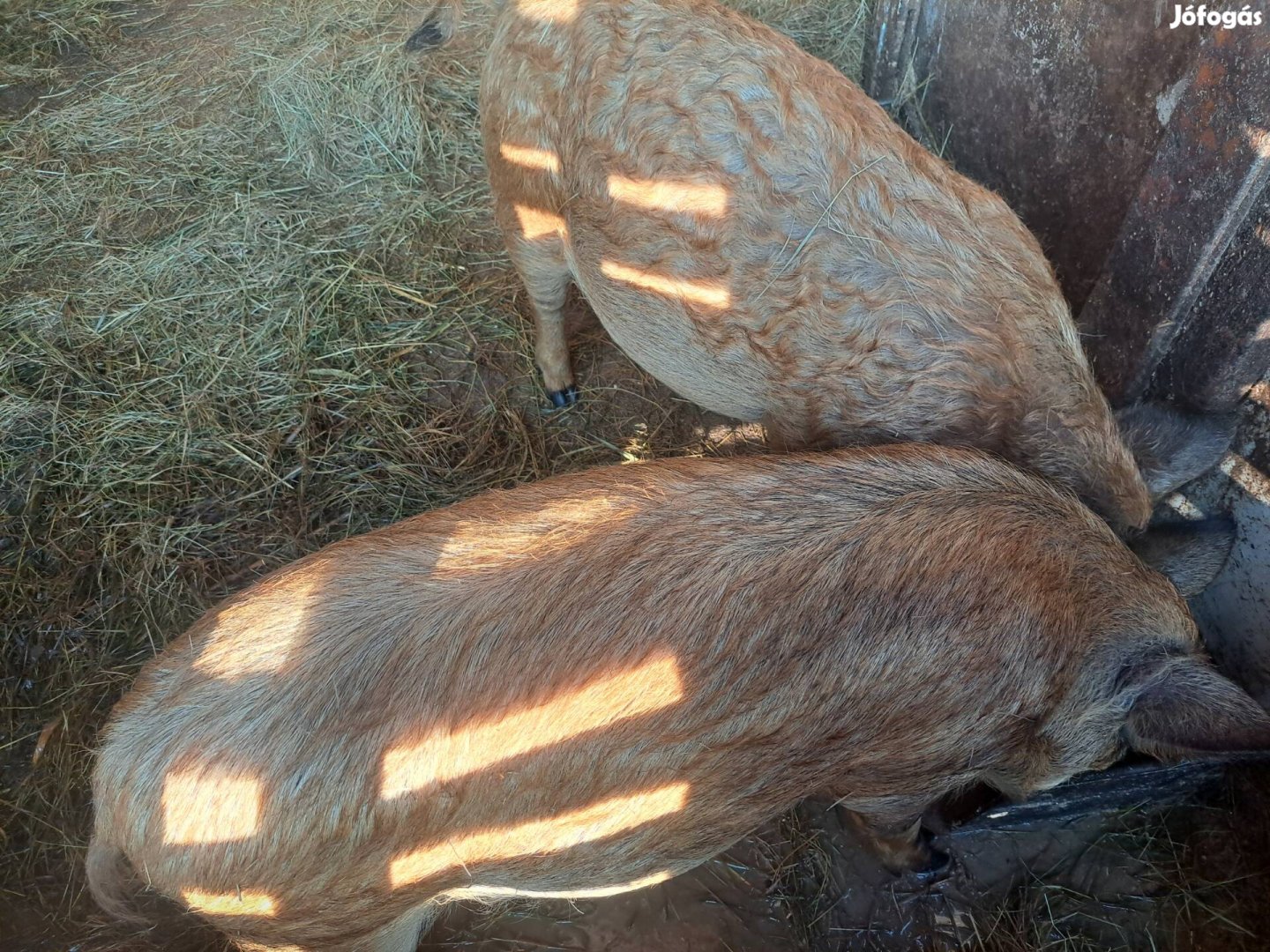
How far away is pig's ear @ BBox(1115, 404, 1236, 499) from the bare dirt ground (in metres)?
1.02

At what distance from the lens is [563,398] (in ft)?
11.6

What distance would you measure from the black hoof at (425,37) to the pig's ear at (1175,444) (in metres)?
3.53

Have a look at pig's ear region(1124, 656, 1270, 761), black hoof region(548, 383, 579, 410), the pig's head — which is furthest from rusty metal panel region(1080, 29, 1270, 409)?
black hoof region(548, 383, 579, 410)

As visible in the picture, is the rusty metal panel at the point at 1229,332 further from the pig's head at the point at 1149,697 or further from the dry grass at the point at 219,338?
the dry grass at the point at 219,338

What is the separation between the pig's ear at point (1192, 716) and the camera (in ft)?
6.19

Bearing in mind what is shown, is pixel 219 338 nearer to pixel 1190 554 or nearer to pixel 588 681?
pixel 588 681

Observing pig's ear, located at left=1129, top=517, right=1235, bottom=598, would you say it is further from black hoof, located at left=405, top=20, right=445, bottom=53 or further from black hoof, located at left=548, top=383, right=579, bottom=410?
black hoof, located at left=405, top=20, right=445, bottom=53

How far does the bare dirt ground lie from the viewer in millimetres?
2605

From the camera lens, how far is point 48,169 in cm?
394

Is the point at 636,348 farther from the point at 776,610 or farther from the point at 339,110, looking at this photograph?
the point at 339,110

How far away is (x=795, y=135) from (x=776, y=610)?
53.5 inches

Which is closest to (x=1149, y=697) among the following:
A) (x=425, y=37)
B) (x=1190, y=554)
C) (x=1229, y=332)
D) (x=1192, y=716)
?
(x=1192, y=716)

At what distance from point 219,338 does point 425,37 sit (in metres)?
1.80

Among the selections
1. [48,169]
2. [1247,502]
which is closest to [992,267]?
[1247,502]
